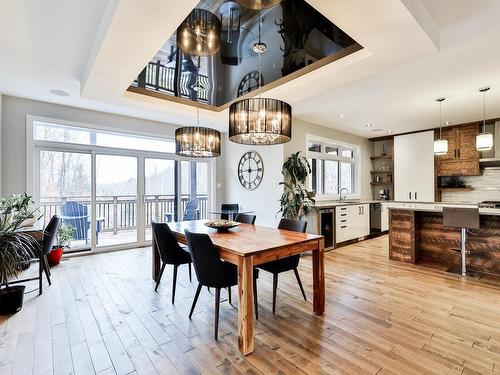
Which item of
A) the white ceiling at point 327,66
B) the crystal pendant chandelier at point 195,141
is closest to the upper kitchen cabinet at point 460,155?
the white ceiling at point 327,66

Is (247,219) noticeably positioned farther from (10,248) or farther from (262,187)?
(10,248)

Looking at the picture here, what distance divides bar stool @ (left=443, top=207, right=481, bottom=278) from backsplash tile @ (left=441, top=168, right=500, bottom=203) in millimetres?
3074

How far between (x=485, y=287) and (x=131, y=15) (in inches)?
187

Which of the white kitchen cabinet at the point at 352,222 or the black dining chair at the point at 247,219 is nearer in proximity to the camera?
the black dining chair at the point at 247,219

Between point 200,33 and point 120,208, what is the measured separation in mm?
3920

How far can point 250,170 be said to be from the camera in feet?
18.9

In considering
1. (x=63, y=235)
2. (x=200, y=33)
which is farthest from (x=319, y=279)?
(x=63, y=235)

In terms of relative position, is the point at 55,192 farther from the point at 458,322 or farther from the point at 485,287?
the point at 485,287

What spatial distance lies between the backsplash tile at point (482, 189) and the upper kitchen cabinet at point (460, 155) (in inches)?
13.3

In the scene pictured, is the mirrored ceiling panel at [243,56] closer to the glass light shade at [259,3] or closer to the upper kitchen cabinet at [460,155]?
the glass light shade at [259,3]

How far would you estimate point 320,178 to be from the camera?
6.09 meters

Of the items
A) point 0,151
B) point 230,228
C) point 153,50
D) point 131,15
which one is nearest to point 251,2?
point 131,15

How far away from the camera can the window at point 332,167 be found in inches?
231

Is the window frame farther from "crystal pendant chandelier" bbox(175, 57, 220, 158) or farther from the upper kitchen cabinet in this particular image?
"crystal pendant chandelier" bbox(175, 57, 220, 158)
